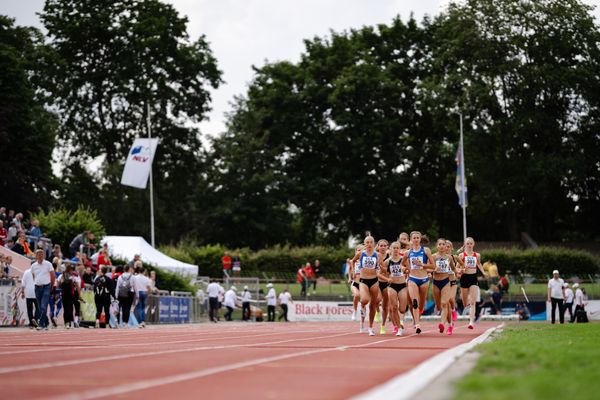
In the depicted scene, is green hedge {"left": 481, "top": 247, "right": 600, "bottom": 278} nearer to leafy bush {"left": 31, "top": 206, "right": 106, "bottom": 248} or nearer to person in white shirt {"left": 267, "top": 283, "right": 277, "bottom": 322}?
person in white shirt {"left": 267, "top": 283, "right": 277, "bottom": 322}

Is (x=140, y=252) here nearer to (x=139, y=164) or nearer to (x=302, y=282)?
(x=139, y=164)

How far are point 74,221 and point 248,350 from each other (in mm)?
29116

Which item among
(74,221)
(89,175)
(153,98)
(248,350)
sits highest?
(153,98)

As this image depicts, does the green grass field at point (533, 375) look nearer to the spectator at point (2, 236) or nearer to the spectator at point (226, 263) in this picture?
the spectator at point (2, 236)

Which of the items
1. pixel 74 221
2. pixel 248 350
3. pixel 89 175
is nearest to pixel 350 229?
pixel 89 175

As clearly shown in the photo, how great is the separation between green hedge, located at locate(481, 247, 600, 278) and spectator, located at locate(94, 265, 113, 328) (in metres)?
33.6

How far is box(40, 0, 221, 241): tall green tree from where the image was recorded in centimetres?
6762

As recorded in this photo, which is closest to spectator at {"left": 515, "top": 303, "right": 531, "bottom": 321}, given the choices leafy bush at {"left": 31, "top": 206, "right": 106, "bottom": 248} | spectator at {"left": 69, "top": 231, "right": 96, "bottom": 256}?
leafy bush at {"left": 31, "top": 206, "right": 106, "bottom": 248}

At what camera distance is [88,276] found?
3341 centimetres

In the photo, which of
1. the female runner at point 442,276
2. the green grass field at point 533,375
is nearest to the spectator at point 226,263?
the female runner at point 442,276

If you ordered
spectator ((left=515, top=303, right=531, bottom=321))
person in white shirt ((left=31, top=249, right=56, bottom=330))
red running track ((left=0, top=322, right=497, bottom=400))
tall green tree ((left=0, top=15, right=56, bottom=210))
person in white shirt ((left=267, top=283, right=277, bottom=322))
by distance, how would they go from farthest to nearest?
tall green tree ((left=0, top=15, right=56, bottom=210))
spectator ((left=515, top=303, right=531, bottom=321))
person in white shirt ((left=267, top=283, right=277, bottom=322))
person in white shirt ((left=31, top=249, right=56, bottom=330))
red running track ((left=0, top=322, right=497, bottom=400))

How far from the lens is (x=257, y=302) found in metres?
50.2

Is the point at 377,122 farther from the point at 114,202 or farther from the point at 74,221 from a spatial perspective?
the point at 74,221

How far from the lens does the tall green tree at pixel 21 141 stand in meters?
51.5
